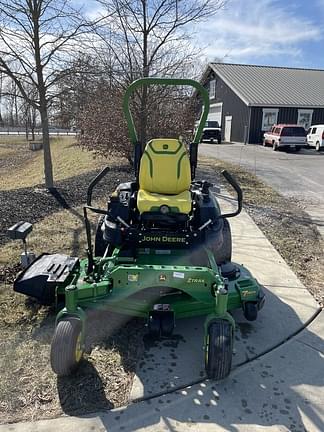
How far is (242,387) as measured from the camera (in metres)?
2.70

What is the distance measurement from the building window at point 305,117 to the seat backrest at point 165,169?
83.7 feet

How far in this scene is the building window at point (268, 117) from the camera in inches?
1036

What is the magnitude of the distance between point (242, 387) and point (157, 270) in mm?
989

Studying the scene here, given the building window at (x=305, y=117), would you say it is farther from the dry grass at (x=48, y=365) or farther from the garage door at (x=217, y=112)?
the dry grass at (x=48, y=365)

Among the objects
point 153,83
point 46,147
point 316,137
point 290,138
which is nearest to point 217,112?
point 316,137

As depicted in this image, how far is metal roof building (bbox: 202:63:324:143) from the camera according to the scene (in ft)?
86.6

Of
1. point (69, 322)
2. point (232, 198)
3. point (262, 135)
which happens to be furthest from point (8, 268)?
point (262, 135)

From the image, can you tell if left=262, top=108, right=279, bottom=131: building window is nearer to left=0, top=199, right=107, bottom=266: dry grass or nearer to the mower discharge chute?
left=0, top=199, right=107, bottom=266: dry grass

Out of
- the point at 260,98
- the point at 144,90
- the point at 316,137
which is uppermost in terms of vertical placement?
the point at 260,98

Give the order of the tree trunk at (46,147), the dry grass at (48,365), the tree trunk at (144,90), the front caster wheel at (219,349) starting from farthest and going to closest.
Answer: the tree trunk at (144,90) → the tree trunk at (46,147) → the front caster wheel at (219,349) → the dry grass at (48,365)

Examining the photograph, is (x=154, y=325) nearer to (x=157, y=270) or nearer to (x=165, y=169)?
(x=157, y=270)

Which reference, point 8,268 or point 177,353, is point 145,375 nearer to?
point 177,353

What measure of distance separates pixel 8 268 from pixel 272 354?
9.44 feet

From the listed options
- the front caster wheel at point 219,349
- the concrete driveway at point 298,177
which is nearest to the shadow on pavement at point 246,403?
the front caster wheel at point 219,349
